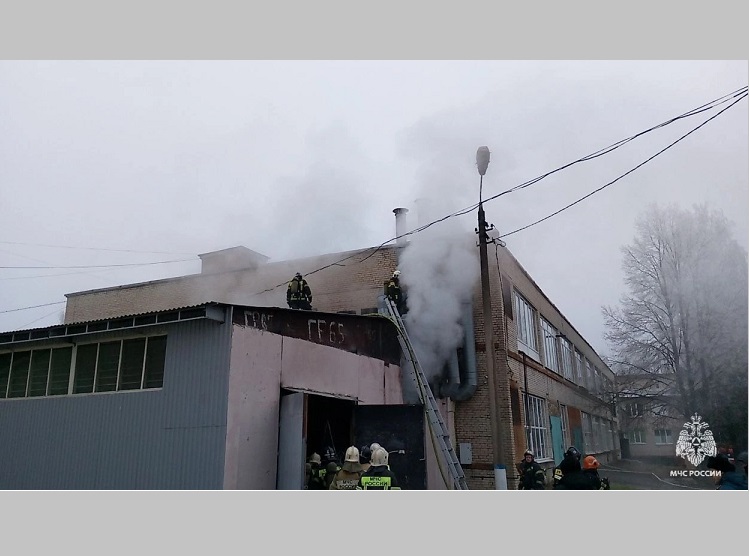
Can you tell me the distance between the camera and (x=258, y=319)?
352 inches

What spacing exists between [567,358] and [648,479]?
6.71 m

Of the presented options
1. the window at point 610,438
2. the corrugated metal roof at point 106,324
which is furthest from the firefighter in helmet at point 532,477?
the corrugated metal roof at point 106,324

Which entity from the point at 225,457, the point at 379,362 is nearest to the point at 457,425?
the point at 379,362

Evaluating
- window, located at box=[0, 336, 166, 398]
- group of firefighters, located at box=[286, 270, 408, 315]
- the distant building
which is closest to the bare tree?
the distant building

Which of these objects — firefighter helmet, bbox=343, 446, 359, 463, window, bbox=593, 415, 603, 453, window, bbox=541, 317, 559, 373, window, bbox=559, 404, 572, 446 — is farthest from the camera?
window, bbox=541, 317, 559, 373

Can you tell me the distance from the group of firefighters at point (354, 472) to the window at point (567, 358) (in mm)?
8725

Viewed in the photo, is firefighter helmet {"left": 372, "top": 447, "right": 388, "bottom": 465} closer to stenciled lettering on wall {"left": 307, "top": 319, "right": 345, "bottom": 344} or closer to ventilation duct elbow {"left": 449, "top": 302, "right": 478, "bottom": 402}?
stenciled lettering on wall {"left": 307, "top": 319, "right": 345, "bottom": 344}

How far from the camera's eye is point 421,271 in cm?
1302

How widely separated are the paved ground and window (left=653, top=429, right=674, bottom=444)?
0.62 metres

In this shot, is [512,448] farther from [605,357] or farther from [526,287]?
[526,287]

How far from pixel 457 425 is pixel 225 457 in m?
6.04

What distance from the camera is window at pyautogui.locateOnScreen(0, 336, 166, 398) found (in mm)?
9070

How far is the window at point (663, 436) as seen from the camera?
10.6 meters

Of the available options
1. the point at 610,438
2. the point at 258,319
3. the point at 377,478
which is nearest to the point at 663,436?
the point at 610,438
